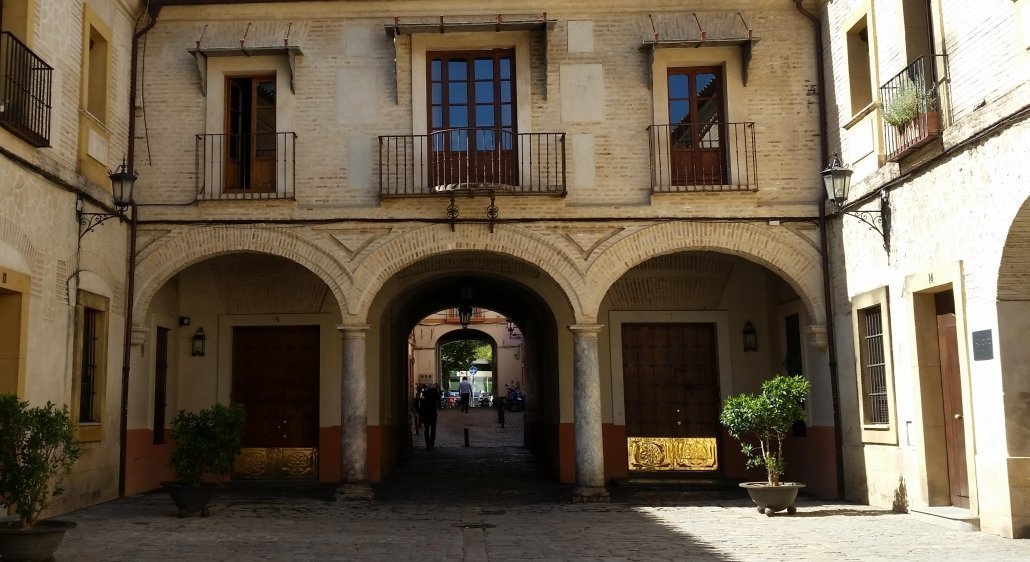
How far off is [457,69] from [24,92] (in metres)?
5.60

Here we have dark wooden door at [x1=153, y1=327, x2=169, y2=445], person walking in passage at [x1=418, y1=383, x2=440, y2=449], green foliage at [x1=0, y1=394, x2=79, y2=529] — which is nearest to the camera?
green foliage at [x1=0, y1=394, x2=79, y2=529]

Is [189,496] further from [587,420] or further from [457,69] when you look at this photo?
[457,69]

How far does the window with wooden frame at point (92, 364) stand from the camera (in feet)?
38.6

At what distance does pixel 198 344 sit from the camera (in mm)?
15375

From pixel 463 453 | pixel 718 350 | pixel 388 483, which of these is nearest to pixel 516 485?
pixel 388 483

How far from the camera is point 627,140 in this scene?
13.3 metres

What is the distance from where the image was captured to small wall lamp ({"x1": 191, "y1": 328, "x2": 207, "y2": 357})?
605 inches

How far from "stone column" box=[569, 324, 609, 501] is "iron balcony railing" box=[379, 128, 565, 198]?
2004 mm

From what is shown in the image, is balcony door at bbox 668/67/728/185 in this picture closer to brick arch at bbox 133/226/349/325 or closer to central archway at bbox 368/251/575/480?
central archway at bbox 368/251/575/480

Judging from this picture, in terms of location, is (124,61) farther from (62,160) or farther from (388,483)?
(388,483)

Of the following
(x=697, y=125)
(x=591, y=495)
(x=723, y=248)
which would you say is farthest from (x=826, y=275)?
(x=591, y=495)

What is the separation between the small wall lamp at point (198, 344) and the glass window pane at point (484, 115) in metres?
5.65

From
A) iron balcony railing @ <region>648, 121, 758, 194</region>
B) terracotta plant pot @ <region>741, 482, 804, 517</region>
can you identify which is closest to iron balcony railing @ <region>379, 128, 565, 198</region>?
iron balcony railing @ <region>648, 121, 758, 194</region>

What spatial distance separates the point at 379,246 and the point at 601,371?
439 centimetres
